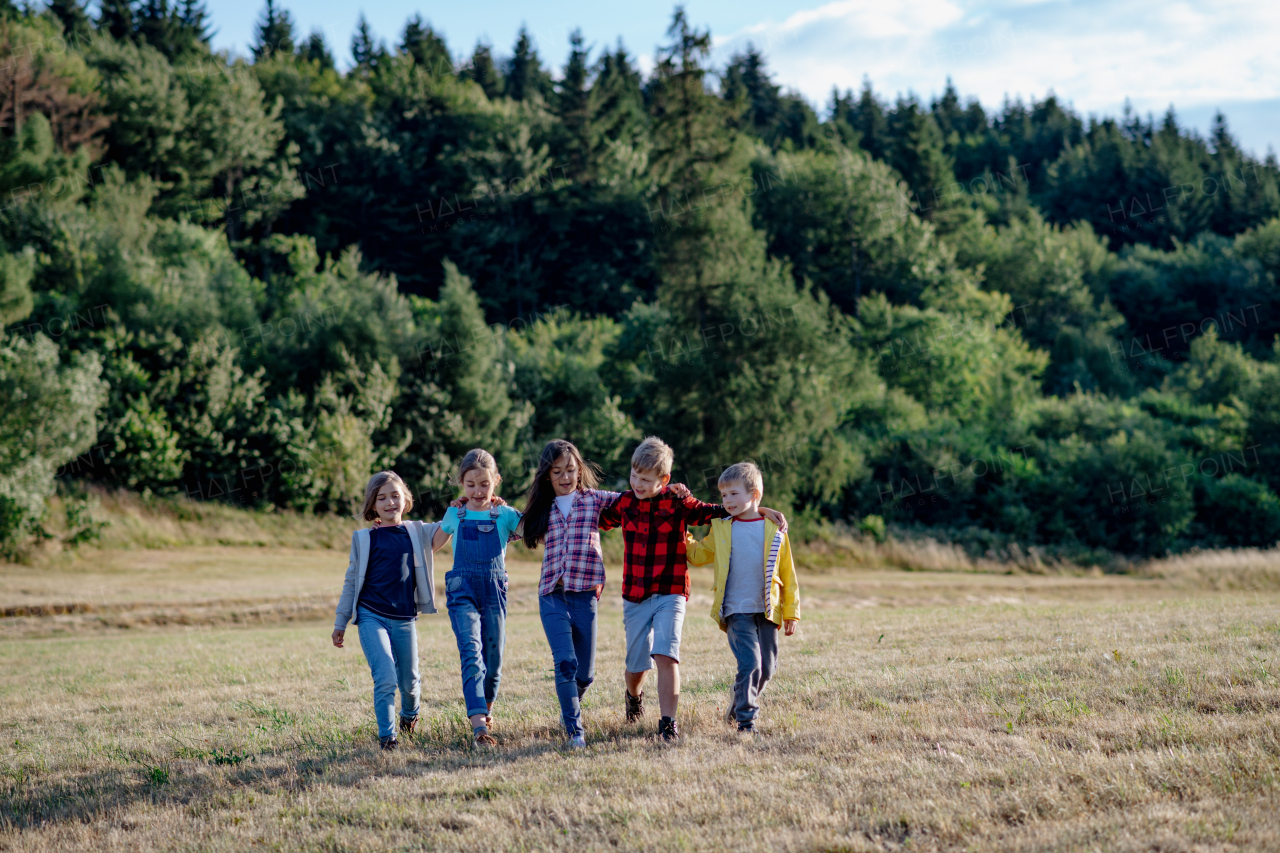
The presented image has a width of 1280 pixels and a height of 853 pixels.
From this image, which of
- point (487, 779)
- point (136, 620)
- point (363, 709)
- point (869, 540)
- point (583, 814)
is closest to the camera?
point (583, 814)

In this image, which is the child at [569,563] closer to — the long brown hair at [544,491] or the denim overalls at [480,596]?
the long brown hair at [544,491]

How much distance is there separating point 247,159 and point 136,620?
4673 cm

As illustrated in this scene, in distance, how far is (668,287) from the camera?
39812mm

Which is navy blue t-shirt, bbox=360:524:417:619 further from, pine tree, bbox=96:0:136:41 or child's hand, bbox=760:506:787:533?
pine tree, bbox=96:0:136:41

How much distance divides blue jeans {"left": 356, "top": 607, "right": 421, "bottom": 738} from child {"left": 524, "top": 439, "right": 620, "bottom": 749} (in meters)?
1.13

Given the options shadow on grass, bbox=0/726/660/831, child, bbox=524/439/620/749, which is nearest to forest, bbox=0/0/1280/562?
shadow on grass, bbox=0/726/660/831

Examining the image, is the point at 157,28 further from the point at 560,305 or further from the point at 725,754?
the point at 725,754

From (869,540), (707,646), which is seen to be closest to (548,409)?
(869,540)

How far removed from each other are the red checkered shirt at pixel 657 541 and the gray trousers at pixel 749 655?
47 centimetres

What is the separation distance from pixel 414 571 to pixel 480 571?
60 cm

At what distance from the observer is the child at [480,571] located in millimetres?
7246

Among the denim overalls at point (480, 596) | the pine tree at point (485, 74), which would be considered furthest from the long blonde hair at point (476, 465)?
the pine tree at point (485, 74)

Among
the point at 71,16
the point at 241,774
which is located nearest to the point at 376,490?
the point at 241,774

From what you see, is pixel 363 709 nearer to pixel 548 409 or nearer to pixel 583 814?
pixel 583 814
